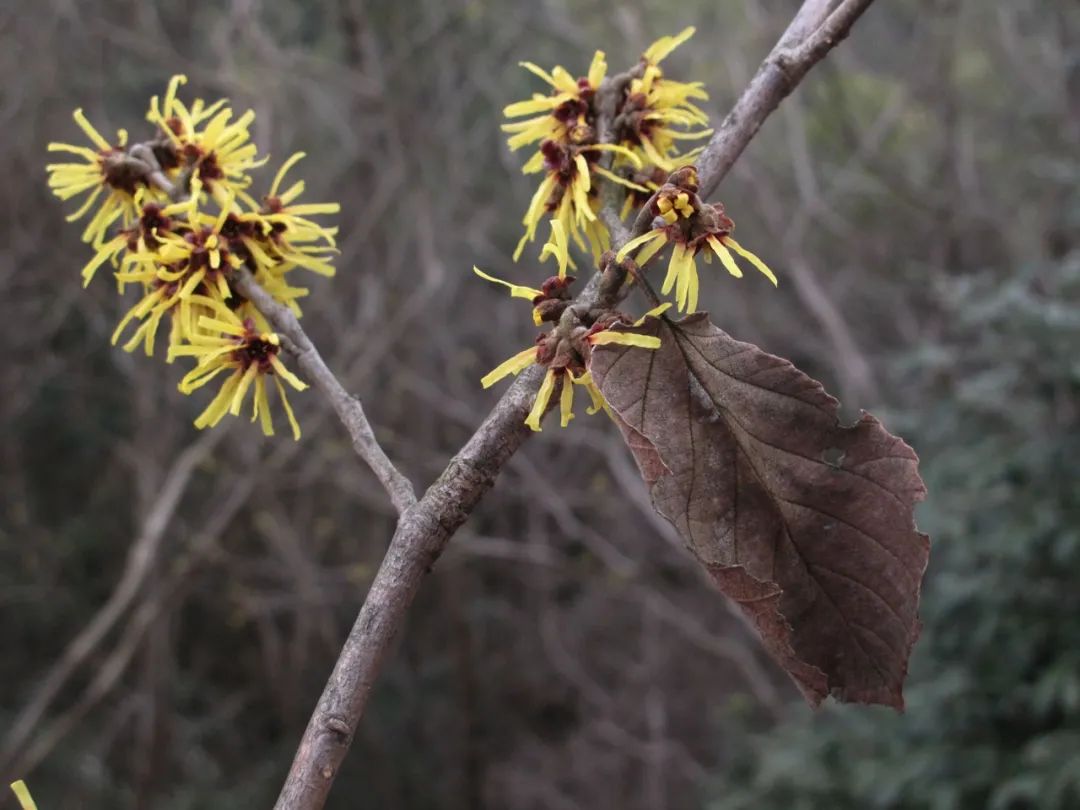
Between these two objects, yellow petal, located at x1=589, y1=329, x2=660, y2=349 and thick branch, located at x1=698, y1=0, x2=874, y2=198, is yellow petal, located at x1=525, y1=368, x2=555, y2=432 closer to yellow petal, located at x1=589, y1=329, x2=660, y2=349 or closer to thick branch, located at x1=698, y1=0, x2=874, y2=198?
yellow petal, located at x1=589, y1=329, x2=660, y2=349

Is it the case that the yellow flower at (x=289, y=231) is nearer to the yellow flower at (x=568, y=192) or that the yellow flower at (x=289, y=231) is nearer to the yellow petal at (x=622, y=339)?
the yellow flower at (x=568, y=192)

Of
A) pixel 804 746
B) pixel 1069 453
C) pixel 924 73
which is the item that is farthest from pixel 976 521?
pixel 924 73

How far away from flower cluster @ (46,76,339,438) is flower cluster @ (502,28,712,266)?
8.2 inches

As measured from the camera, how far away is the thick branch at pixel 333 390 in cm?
75

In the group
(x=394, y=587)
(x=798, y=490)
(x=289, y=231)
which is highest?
(x=289, y=231)

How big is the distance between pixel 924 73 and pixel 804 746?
3.66 meters

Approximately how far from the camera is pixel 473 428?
491 cm

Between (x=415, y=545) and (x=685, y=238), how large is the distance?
0.96 ft

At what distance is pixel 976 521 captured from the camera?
136 inches

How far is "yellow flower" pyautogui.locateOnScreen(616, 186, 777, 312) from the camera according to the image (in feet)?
2.26

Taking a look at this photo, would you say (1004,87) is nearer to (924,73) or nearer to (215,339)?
(924,73)

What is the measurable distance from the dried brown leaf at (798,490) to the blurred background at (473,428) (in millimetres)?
2836

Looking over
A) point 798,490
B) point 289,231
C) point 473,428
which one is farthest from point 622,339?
point 473,428

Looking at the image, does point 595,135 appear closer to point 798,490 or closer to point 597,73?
point 597,73
